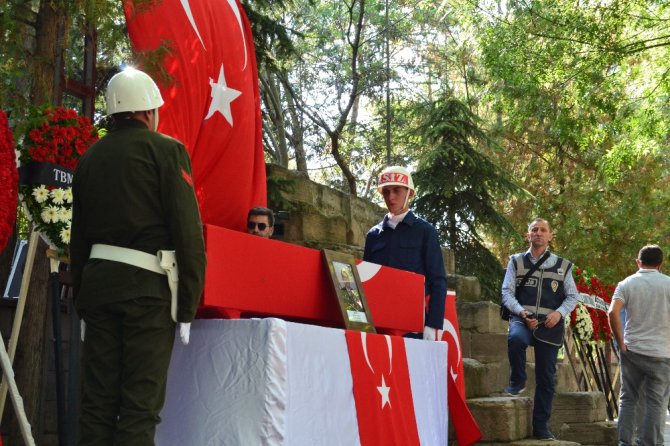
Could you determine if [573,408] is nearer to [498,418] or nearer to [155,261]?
[498,418]

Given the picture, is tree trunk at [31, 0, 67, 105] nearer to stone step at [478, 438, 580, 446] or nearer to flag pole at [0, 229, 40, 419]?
flag pole at [0, 229, 40, 419]

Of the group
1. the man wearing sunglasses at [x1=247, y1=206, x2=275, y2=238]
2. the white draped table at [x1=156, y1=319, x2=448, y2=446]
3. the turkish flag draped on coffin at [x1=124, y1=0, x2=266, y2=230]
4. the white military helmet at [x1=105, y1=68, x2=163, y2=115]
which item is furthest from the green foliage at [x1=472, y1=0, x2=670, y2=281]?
the white military helmet at [x1=105, y1=68, x2=163, y2=115]

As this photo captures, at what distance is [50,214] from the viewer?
4.84 m

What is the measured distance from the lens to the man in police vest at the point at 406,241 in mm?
6660

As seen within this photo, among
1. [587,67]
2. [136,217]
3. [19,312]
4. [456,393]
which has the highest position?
[587,67]

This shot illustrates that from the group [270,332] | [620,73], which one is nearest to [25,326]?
[270,332]

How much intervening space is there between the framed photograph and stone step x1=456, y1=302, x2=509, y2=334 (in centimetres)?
535

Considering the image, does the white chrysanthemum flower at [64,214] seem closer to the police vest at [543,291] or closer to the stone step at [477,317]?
the police vest at [543,291]

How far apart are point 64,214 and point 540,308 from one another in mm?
4816

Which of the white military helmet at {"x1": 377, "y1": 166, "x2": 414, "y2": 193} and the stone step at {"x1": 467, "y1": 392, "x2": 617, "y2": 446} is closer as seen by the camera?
the white military helmet at {"x1": 377, "y1": 166, "x2": 414, "y2": 193}

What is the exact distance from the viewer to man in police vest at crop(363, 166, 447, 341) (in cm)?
666

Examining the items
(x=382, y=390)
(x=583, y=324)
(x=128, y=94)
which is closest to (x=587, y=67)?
(x=583, y=324)

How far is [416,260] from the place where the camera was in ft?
22.2

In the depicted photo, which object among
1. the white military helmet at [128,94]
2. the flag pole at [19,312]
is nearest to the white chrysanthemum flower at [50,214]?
the flag pole at [19,312]
